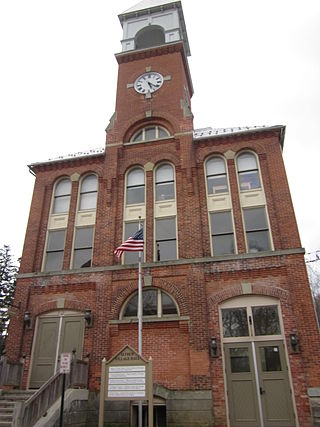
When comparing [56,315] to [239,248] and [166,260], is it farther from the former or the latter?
[239,248]

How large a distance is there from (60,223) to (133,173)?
448cm

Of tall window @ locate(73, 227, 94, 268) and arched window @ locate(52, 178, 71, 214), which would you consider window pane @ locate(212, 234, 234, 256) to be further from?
arched window @ locate(52, 178, 71, 214)

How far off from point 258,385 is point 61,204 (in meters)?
12.3

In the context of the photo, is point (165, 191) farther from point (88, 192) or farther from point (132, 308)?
point (132, 308)

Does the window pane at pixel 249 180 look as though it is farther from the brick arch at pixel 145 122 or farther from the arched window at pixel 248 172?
the brick arch at pixel 145 122

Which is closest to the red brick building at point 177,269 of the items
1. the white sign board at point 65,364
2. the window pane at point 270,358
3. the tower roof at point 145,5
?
the window pane at point 270,358

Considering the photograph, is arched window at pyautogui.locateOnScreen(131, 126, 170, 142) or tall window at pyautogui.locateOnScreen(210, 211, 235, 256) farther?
arched window at pyautogui.locateOnScreen(131, 126, 170, 142)

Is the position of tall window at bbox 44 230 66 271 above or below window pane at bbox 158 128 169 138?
below

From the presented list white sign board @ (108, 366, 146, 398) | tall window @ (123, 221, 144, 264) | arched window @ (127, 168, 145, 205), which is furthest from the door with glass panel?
arched window @ (127, 168, 145, 205)

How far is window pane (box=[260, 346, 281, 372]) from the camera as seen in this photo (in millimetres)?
12465

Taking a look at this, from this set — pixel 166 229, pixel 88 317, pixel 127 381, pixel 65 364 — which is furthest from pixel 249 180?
pixel 65 364

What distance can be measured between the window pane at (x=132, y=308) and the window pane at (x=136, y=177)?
581cm

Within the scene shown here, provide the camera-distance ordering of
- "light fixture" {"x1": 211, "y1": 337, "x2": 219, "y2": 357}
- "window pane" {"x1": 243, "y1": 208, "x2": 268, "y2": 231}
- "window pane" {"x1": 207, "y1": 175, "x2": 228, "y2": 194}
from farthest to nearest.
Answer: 1. "window pane" {"x1": 207, "y1": 175, "x2": 228, "y2": 194}
2. "window pane" {"x1": 243, "y1": 208, "x2": 268, "y2": 231}
3. "light fixture" {"x1": 211, "y1": 337, "x2": 219, "y2": 357}

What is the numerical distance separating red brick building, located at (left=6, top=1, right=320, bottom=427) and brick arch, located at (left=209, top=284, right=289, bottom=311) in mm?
38
